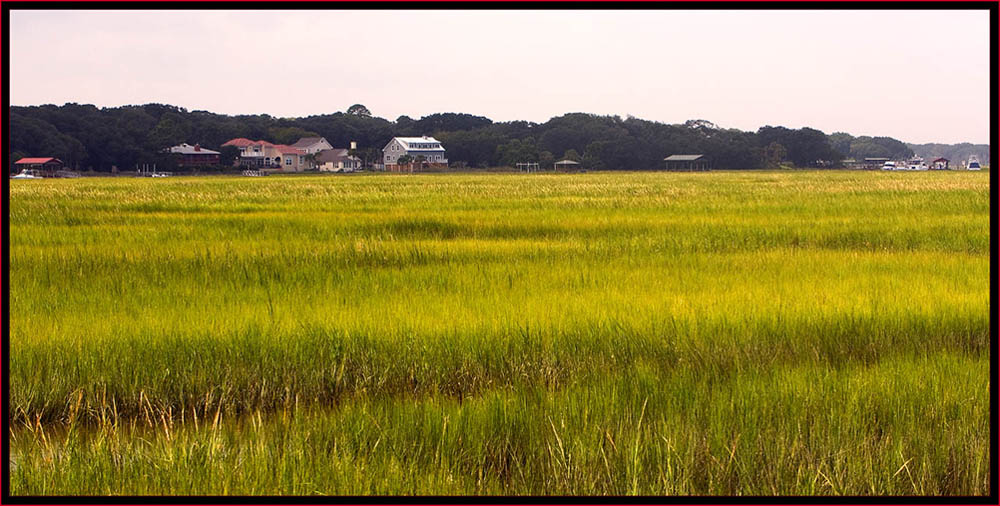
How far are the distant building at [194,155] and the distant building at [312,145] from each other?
12.8m

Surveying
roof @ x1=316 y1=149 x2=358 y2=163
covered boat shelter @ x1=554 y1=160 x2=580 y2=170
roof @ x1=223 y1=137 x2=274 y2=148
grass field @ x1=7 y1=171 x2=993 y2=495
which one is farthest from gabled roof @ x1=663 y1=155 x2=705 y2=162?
grass field @ x1=7 y1=171 x2=993 y2=495

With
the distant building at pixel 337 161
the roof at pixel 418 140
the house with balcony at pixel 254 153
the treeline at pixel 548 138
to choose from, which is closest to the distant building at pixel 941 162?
the treeline at pixel 548 138

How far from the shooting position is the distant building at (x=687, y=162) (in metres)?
92.2

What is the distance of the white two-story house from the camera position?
305 ft

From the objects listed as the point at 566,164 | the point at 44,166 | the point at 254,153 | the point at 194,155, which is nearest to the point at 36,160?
the point at 44,166

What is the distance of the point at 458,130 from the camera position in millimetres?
92875

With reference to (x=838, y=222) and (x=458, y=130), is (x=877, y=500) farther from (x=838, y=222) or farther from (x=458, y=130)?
(x=458, y=130)

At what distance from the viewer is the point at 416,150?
307ft

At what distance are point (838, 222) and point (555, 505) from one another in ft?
50.0

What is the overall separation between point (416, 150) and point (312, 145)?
426 inches

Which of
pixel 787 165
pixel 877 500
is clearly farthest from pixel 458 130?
pixel 877 500

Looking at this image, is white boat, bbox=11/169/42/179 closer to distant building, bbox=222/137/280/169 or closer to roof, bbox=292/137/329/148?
distant building, bbox=222/137/280/169

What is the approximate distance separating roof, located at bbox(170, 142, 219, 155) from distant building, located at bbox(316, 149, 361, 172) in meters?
10.9

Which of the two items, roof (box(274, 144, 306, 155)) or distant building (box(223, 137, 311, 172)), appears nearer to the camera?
distant building (box(223, 137, 311, 172))
